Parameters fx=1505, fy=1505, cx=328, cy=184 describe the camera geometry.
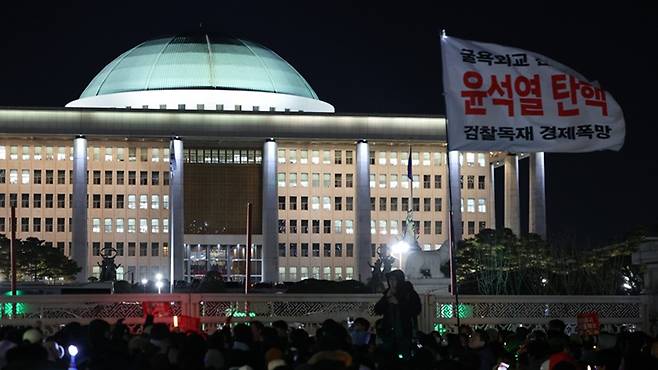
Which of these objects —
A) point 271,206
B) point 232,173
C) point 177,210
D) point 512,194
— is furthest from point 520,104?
point 232,173

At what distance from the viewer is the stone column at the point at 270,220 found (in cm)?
11338

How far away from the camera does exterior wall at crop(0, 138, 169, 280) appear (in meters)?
123

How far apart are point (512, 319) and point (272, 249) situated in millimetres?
86745

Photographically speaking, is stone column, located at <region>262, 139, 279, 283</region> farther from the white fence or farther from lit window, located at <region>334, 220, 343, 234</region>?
the white fence

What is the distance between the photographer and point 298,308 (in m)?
28.0

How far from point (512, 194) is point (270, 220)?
66.5 feet

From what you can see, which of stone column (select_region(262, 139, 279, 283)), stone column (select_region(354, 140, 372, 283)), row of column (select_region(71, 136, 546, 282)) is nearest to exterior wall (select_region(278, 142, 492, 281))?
stone column (select_region(354, 140, 372, 283))

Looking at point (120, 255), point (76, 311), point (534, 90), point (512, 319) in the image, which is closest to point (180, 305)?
point (76, 311)

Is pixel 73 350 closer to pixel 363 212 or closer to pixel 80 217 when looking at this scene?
pixel 80 217

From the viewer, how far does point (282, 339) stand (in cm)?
1823

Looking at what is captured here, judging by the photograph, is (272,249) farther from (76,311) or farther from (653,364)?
(653,364)

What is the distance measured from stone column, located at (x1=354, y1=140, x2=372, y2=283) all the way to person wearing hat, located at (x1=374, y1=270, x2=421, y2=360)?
310 feet

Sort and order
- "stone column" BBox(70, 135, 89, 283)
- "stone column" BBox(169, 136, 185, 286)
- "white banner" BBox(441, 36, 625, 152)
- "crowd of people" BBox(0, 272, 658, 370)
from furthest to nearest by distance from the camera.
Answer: "stone column" BBox(70, 135, 89, 283)
"stone column" BBox(169, 136, 185, 286)
"white banner" BBox(441, 36, 625, 152)
"crowd of people" BBox(0, 272, 658, 370)

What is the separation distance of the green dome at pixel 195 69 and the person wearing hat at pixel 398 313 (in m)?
106
